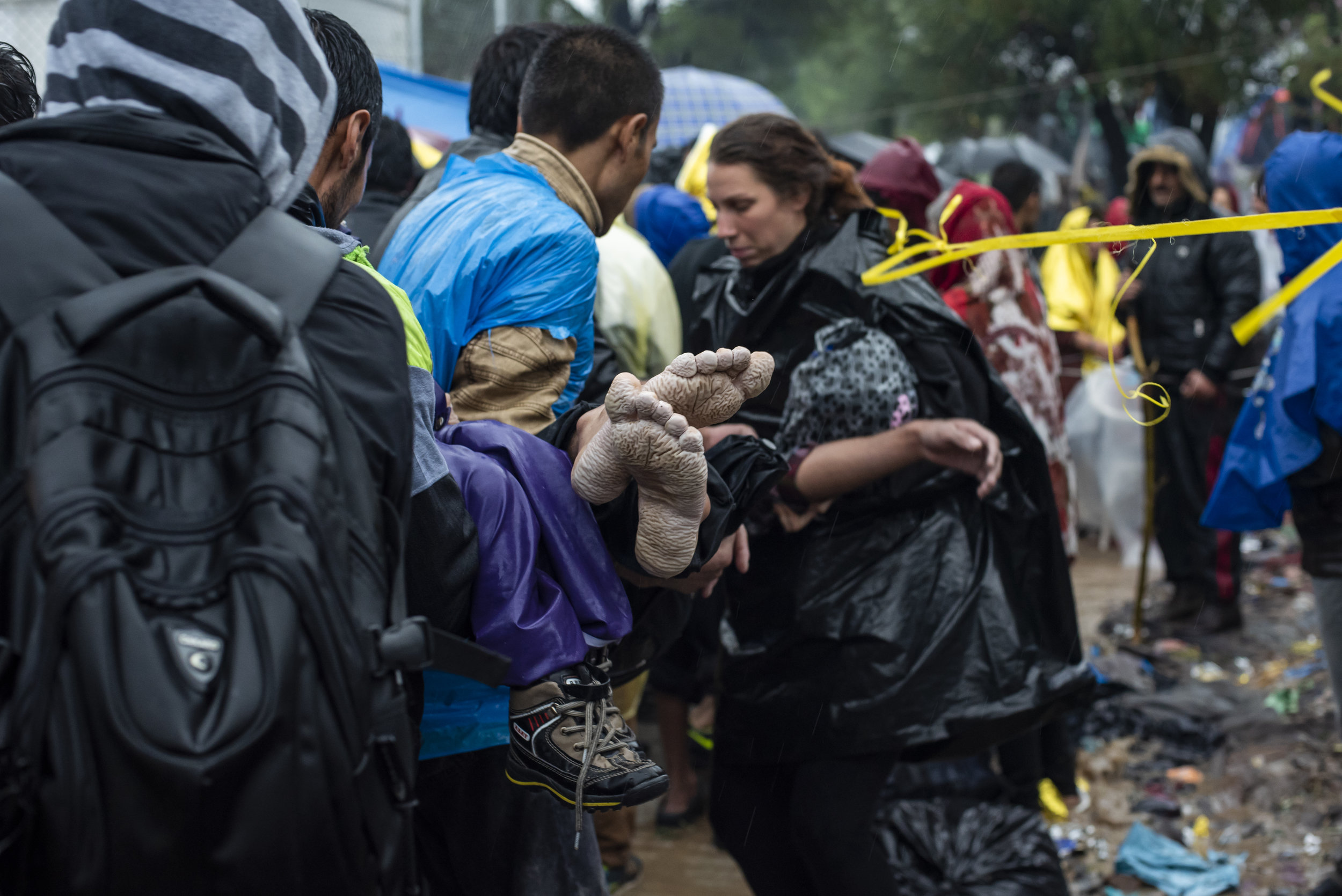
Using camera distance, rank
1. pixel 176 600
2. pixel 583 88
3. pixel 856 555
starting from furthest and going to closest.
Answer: pixel 856 555, pixel 583 88, pixel 176 600

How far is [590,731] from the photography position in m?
1.73

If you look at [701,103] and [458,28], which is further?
[458,28]

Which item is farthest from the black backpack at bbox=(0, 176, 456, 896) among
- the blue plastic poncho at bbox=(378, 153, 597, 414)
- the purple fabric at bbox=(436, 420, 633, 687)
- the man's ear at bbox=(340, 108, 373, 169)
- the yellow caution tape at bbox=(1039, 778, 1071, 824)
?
the yellow caution tape at bbox=(1039, 778, 1071, 824)

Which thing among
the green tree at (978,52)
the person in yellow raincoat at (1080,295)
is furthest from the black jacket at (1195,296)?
the green tree at (978,52)

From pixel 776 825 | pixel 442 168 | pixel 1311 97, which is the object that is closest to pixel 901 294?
pixel 442 168

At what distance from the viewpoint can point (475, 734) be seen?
193 centimetres

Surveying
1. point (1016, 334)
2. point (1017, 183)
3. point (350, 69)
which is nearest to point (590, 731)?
point (350, 69)

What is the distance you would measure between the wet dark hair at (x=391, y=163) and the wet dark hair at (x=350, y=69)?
169 centimetres

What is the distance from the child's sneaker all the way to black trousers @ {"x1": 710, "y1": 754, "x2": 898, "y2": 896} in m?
1.03

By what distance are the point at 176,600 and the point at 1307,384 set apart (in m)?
3.15

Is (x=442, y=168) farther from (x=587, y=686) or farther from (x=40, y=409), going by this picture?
(x=40, y=409)

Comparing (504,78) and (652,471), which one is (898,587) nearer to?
(652,471)

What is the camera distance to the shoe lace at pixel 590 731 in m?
1.71

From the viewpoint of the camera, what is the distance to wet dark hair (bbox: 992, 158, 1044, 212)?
5949mm
